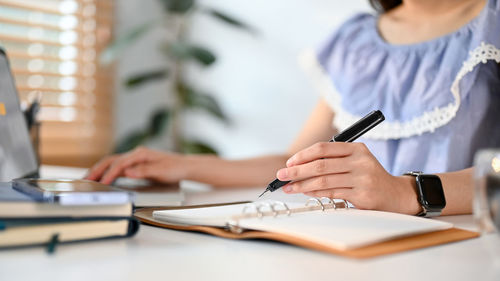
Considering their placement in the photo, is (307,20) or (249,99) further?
(249,99)

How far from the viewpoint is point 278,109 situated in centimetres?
241

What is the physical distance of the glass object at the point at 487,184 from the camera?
42cm

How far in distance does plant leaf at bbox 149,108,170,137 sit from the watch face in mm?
2117

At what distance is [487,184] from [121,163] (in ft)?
2.16

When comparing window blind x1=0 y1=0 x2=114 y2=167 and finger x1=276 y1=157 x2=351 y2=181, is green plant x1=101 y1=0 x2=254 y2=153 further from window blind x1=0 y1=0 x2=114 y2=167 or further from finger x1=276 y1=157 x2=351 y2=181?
finger x1=276 y1=157 x2=351 y2=181

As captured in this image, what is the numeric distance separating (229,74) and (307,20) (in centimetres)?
57

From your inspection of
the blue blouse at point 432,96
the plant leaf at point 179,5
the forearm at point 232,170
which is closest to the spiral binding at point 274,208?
the blue blouse at point 432,96

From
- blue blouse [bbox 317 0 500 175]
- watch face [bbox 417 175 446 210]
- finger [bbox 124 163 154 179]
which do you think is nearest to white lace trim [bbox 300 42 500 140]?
blue blouse [bbox 317 0 500 175]

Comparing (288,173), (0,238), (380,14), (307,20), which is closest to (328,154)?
(288,173)

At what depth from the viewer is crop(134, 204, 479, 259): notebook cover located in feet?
1.45

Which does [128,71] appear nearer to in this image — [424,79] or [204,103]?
[204,103]

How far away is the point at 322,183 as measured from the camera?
62 cm

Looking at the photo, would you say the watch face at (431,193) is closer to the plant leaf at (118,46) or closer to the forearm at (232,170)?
the forearm at (232,170)

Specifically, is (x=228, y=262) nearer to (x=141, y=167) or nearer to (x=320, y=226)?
(x=320, y=226)
